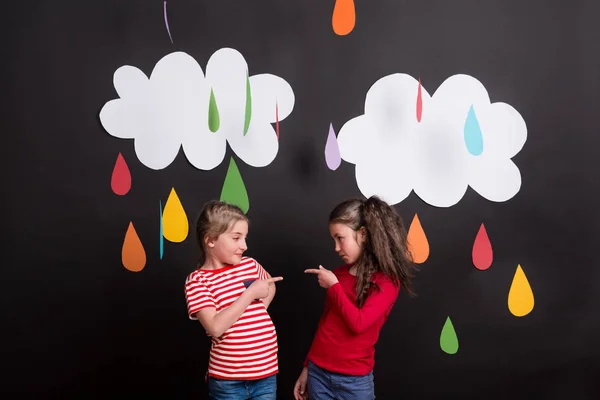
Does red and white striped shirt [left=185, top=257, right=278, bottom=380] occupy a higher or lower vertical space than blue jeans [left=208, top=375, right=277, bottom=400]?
higher

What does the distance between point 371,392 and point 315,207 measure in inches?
28.5

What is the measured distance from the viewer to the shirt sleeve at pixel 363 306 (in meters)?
1.69

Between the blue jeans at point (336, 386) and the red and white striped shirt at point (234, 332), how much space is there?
12cm

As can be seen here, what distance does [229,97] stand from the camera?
2.27 meters

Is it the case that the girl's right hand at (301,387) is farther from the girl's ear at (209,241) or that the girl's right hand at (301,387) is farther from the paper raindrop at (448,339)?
the paper raindrop at (448,339)

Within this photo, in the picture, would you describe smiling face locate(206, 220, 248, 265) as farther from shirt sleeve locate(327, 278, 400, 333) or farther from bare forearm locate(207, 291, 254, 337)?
shirt sleeve locate(327, 278, 400, 333)

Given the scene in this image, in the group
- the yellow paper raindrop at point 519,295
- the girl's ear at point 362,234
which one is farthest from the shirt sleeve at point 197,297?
the yellow paper raindrop at point 519,295

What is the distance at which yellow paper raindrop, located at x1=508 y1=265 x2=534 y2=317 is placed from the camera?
91.9 inches

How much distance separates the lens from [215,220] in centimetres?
177

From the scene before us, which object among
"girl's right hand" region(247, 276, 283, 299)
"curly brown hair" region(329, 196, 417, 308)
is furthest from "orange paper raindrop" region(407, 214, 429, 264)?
"girl's right hand" region(247, 276, 283, 299)

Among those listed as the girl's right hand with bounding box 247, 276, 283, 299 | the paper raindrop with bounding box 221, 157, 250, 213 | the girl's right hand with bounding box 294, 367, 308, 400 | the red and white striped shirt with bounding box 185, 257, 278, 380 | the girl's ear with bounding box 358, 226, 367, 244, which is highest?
the paper raindrop with bounding box 221, 157, 250, 213

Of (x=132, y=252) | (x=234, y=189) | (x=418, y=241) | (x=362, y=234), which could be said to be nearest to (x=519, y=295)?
(x=418, y=241)

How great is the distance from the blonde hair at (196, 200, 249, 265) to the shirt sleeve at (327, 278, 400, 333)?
32cm

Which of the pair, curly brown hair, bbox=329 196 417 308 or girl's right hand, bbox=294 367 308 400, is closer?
curly brown hair, bbox=329 196 417 308
